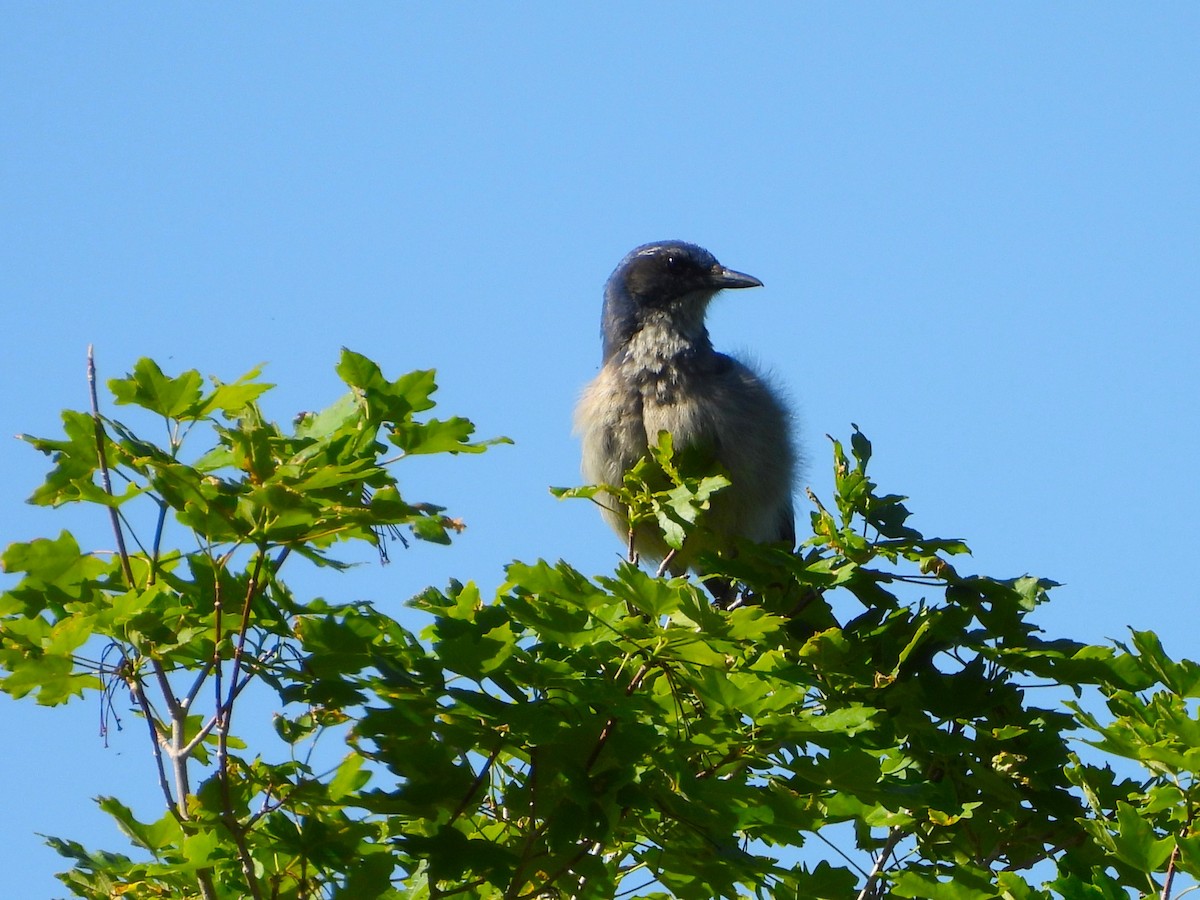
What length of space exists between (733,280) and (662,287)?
1.32 ft

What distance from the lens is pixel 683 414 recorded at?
6.38 metres

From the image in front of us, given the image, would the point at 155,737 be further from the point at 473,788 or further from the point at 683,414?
the point at 683,414

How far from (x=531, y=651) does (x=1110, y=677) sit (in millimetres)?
1495

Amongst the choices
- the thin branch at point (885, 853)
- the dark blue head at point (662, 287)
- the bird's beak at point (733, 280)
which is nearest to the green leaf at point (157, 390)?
the thin branch at point (885, 853)

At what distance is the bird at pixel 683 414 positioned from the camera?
21.0 feet

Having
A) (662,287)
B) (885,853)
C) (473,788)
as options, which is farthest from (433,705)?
(662,287)

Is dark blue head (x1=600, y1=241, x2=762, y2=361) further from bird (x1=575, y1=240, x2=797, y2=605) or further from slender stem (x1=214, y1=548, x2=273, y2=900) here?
slender stem (x1=214, y1=548, x2=273, y2=900)

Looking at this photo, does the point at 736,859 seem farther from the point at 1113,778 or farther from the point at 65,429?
the point at 65,429

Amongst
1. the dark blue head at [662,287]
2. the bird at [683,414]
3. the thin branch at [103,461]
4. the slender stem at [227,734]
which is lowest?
the slender stem at [227,734]

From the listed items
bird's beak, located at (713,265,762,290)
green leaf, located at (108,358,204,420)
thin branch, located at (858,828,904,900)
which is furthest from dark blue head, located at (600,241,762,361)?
green leaf, located at (108,358,204,420)

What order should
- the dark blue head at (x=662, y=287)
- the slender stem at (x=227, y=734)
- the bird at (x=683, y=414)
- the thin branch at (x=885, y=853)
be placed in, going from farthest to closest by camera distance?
the dark blue head at (x=662, y=287) < the bird at (x=683, y=414) < the thin branch at (x=885, y=853) < the slender stem at (x=227, y=734)

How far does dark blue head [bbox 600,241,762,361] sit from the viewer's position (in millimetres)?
7113

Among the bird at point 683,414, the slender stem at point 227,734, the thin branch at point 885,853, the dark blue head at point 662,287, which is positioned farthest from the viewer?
the dark blue head at point 662,287

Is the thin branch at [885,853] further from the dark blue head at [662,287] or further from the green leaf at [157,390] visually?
the dark blue head at [662,287]
